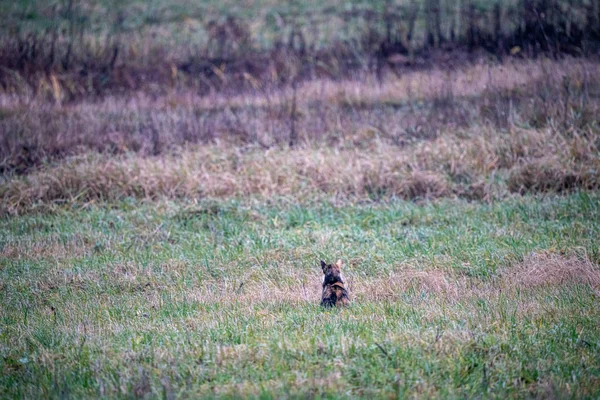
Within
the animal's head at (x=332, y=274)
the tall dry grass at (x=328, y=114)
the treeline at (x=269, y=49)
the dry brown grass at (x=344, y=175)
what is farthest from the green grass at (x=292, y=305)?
the treeline at (x=269, y=49)

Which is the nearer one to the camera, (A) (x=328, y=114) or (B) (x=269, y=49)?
(A) (x=328, y=114)

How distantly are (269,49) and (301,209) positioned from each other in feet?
33.9

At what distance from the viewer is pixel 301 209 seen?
10.2 metres

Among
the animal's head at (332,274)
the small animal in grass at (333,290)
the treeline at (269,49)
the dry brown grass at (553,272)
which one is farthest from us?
the treeline at (269,49)

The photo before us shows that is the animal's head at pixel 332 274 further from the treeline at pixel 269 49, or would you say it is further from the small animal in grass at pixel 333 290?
the treeline at pixel 269 49

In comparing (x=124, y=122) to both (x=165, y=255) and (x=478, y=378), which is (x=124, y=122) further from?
(x=478, y=378)

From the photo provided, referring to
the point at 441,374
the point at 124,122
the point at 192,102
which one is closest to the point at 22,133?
the point at 124,122

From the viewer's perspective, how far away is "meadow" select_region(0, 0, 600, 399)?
4543 millimetres

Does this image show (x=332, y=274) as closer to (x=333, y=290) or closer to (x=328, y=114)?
(x=333, y=290)

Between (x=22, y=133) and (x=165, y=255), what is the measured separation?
661cm

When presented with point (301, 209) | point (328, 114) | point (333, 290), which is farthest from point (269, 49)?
point (333, 290)

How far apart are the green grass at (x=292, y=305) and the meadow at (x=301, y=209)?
0.10ft

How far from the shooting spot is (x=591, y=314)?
5348 millimetres

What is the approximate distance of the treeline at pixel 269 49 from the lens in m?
15.8
